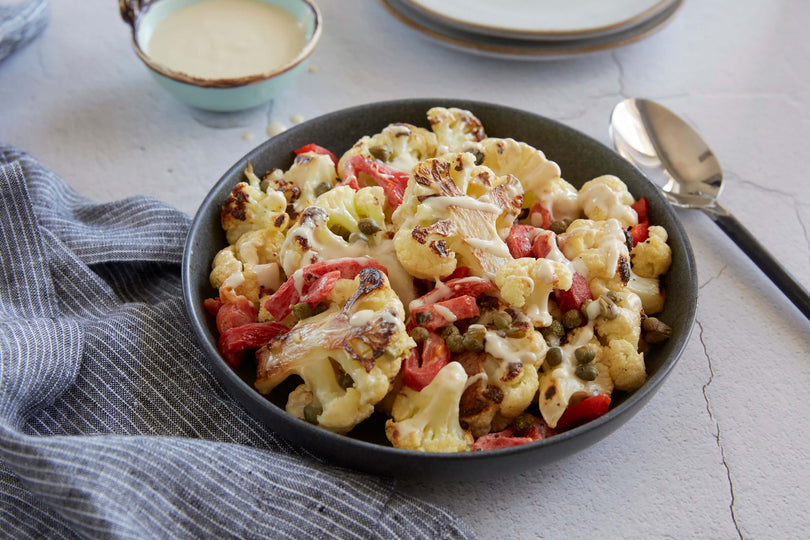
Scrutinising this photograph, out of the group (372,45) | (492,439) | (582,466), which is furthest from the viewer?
(372,45)

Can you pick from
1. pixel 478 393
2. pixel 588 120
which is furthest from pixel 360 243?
pixel 588 120

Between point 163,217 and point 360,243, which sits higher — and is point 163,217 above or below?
below

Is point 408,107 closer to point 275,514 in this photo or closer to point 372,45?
point 372,45

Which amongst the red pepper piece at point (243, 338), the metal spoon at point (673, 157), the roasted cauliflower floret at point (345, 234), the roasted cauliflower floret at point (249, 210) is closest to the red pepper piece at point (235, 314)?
the red pepper piece at point (243, 338)

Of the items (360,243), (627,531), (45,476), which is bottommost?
(627,531)

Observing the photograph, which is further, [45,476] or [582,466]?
[582,466]

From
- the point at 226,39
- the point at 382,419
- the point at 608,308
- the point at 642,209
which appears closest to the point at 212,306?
the point at 382,419

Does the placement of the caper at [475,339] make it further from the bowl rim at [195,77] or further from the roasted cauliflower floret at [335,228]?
the bowl rim at [195,77]
